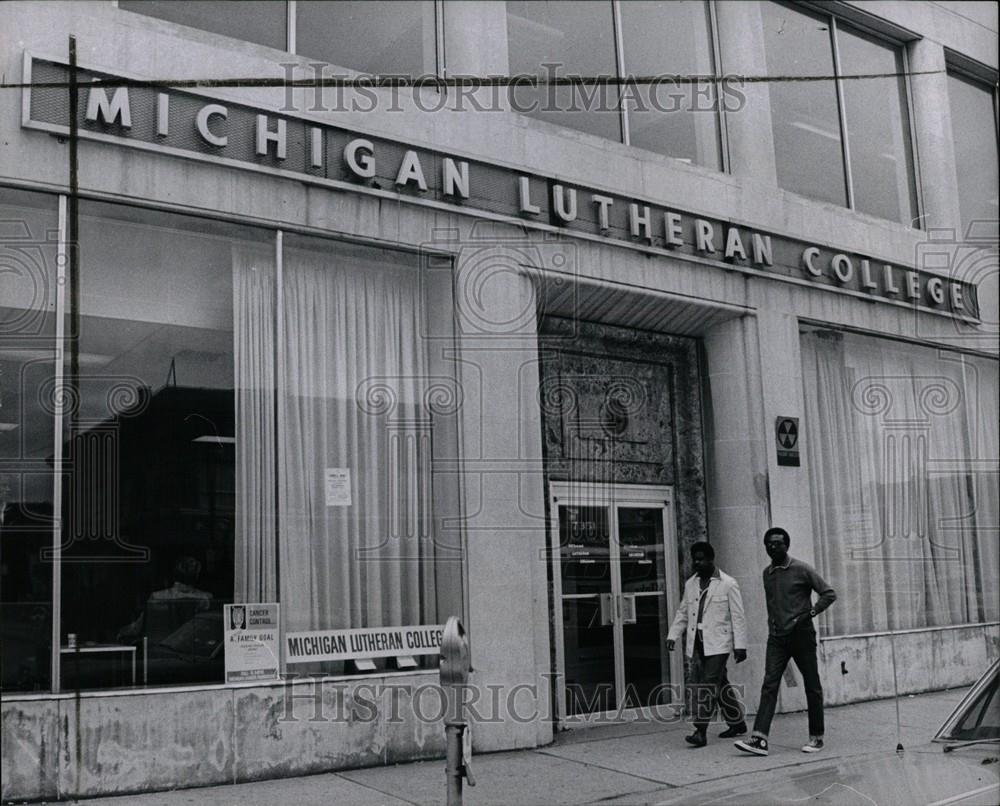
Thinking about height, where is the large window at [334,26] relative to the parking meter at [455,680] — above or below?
above

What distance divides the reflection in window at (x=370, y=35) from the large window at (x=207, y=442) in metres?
1.84

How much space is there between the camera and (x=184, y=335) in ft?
26.8

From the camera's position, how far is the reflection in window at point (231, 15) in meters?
8.45

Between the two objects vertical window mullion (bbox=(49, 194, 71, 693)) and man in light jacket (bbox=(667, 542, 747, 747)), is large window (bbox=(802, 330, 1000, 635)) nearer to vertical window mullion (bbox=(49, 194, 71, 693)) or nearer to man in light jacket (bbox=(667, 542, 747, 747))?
man in light jacket (bbox=(667, 542, 747, 747))

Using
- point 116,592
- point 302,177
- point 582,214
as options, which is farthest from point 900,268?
point 116,592

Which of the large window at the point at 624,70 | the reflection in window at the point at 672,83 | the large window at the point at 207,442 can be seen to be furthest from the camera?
the reflection in window at the point at 672,83

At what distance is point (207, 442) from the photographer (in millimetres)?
8125

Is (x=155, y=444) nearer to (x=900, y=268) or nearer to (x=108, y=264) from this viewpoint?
(x=108, y=264)

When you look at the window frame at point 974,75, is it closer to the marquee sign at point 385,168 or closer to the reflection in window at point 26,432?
the marquee sign at point 385,168

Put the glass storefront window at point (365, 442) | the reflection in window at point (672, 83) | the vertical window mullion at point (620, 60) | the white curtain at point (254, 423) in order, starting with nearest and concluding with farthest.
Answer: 1. the white curtain at point (254, 423)
2. the glass storefront window at point (365, 442)
3. the vertical window mullion at point (620, 60)
4. the reflection in window at point (672, 83)

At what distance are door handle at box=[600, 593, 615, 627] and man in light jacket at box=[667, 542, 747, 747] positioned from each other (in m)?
1.12

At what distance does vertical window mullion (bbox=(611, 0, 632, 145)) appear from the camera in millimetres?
11219

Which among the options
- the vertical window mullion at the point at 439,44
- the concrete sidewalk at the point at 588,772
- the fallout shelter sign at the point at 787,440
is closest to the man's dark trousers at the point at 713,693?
the concrete sidewalk at the point at 588,772

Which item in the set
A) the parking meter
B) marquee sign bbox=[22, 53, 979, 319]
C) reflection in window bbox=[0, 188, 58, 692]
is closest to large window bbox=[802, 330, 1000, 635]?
marquee sign bbox=[22, 53, 979, 319]
